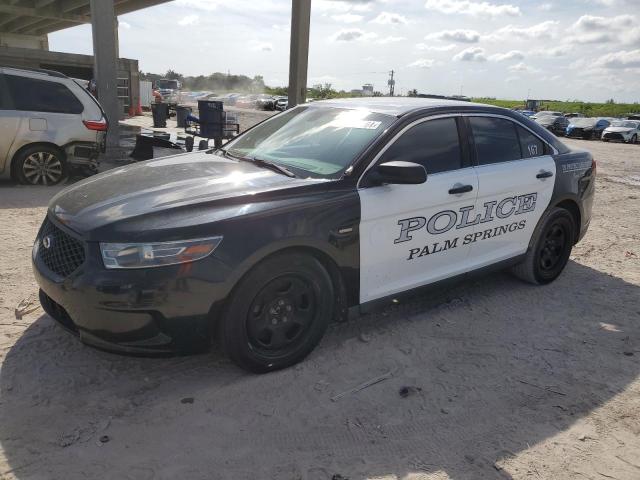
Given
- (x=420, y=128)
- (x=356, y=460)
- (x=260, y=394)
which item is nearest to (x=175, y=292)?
(x=260, y=394)

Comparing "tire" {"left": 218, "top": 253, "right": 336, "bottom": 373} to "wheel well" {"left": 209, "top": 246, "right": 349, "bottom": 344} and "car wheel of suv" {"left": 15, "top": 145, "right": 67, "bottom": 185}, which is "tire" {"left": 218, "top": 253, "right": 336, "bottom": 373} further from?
"car wheel of suv" {"left": 15, "top": 145, "right": 67, "bottom": 185}

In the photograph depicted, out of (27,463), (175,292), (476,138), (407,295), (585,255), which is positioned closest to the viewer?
(27,463)

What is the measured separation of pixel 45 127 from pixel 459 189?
6535 millimetres

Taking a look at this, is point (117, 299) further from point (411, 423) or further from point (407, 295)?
point (407, 295)

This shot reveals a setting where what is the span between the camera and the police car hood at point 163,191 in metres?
2.81

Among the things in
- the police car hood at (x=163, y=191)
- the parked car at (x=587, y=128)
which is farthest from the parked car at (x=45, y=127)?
the parked car at (x=587, y=128)

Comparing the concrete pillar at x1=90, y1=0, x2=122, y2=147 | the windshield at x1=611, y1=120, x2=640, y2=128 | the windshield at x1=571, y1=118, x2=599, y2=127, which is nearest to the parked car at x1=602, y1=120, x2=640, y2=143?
the windshield at x1=611, y1=120, x2=640, y2=128

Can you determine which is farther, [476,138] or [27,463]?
[476,138]

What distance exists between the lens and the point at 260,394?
294cm

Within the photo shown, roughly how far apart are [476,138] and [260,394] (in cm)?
256

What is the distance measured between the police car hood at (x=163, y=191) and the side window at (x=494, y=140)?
5.13 feet

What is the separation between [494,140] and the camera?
13.8 feet

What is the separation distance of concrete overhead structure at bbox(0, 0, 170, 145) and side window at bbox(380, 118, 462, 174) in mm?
10865

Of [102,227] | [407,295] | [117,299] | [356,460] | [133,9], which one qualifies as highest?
[133,9]
